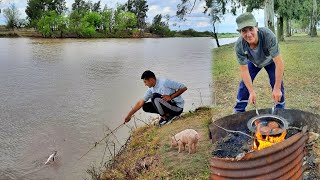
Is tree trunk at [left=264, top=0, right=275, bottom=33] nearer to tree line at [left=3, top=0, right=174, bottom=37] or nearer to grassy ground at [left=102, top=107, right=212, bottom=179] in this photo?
grassy ground at [left=102, top=107, right=212, bottom=179]

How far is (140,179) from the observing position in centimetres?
495

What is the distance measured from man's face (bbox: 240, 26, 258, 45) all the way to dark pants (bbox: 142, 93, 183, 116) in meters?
2.62

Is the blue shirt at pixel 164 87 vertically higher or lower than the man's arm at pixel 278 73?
lower

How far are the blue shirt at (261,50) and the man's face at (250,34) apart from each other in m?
0.11

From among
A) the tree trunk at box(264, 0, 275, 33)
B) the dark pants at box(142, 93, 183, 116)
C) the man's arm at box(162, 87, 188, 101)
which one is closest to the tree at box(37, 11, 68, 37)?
the tree trunk at box(264, 0, 275, 33)

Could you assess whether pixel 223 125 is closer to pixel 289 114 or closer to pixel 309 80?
pixel 289 114

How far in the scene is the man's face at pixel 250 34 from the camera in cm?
436

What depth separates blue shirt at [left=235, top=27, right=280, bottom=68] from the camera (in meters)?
4.56

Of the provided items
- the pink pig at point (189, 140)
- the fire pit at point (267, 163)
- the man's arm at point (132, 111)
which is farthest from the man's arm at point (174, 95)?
the fire pit at point (267, 163)

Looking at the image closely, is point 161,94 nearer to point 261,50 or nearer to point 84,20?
point 261,50

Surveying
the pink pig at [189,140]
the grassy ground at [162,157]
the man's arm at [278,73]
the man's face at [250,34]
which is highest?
the man's face at [250,34]

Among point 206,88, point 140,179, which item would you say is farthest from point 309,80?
point 140,179

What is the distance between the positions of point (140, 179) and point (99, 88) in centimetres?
1088

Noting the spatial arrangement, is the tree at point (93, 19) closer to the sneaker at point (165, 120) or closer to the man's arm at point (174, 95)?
the sneaker at point (165, 120)
